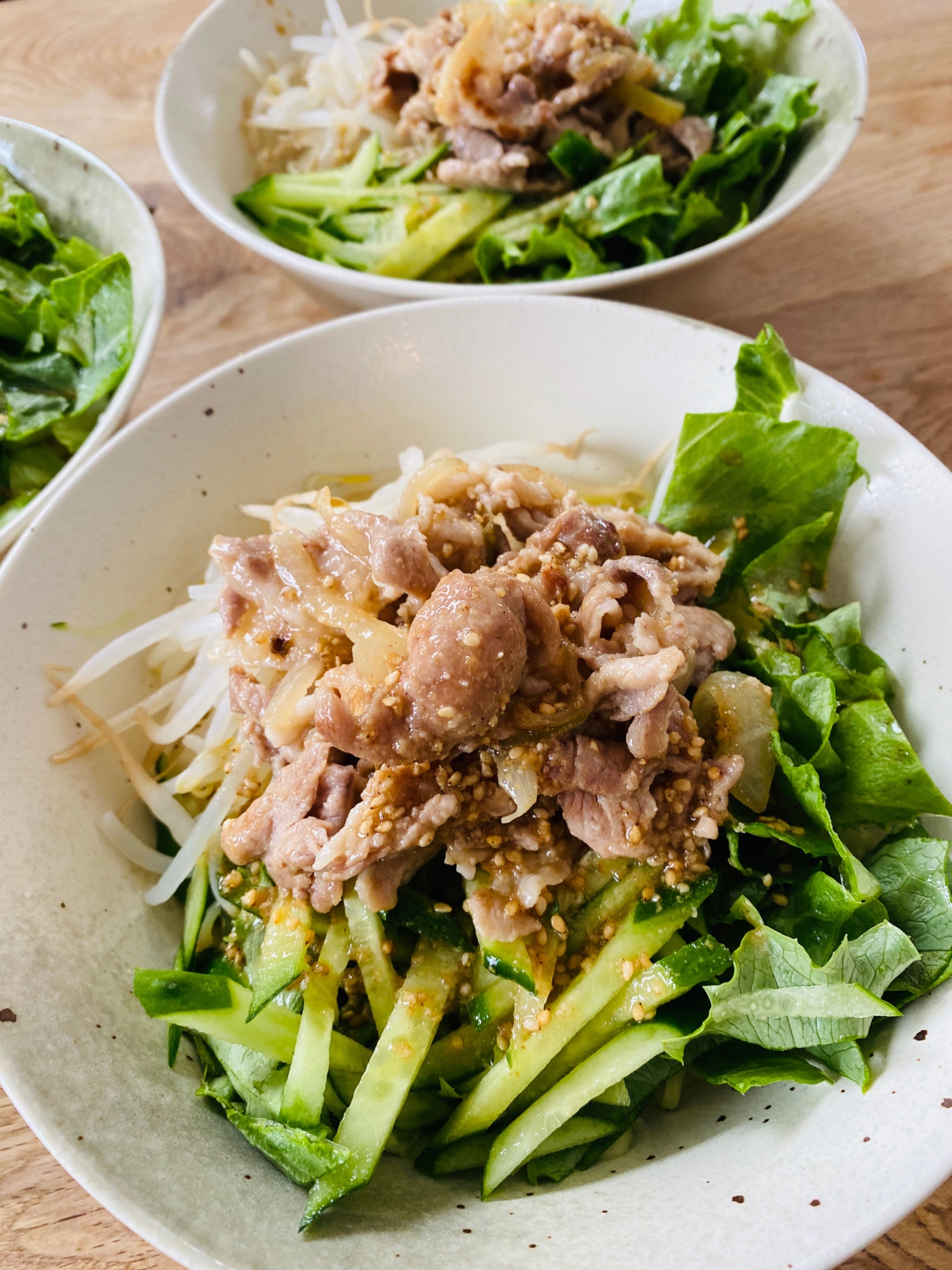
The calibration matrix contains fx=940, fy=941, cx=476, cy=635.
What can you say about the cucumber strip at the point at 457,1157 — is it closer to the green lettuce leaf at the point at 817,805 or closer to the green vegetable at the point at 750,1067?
the green vegetable at the point at 750,1067

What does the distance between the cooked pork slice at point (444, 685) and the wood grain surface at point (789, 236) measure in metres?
1.57

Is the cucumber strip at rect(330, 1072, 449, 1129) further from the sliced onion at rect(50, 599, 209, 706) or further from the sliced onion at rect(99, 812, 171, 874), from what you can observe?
the sliced onion at rect(50, 599, 209, 706)

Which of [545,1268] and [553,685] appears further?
[553,685]

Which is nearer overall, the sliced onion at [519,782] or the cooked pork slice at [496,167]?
the sliced onion at [519,782]

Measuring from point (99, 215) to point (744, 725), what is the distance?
2641 millimetres

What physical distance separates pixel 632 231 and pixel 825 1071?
95.7 inches

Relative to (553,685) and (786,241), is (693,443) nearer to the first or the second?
(553,685)

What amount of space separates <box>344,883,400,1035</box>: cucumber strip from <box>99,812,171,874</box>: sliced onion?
50cm

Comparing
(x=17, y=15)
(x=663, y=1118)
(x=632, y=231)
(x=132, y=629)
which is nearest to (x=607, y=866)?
(x=663, y=1118)

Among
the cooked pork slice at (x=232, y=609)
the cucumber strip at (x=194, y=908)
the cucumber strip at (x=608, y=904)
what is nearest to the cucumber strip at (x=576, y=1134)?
the cucumber strip at (x=608, y=904)

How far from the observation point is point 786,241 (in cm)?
335

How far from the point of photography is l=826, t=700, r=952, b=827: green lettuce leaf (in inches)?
64.5

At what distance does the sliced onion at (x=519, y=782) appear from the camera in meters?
1.60

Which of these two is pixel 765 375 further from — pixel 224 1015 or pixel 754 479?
pixel 224 1015
